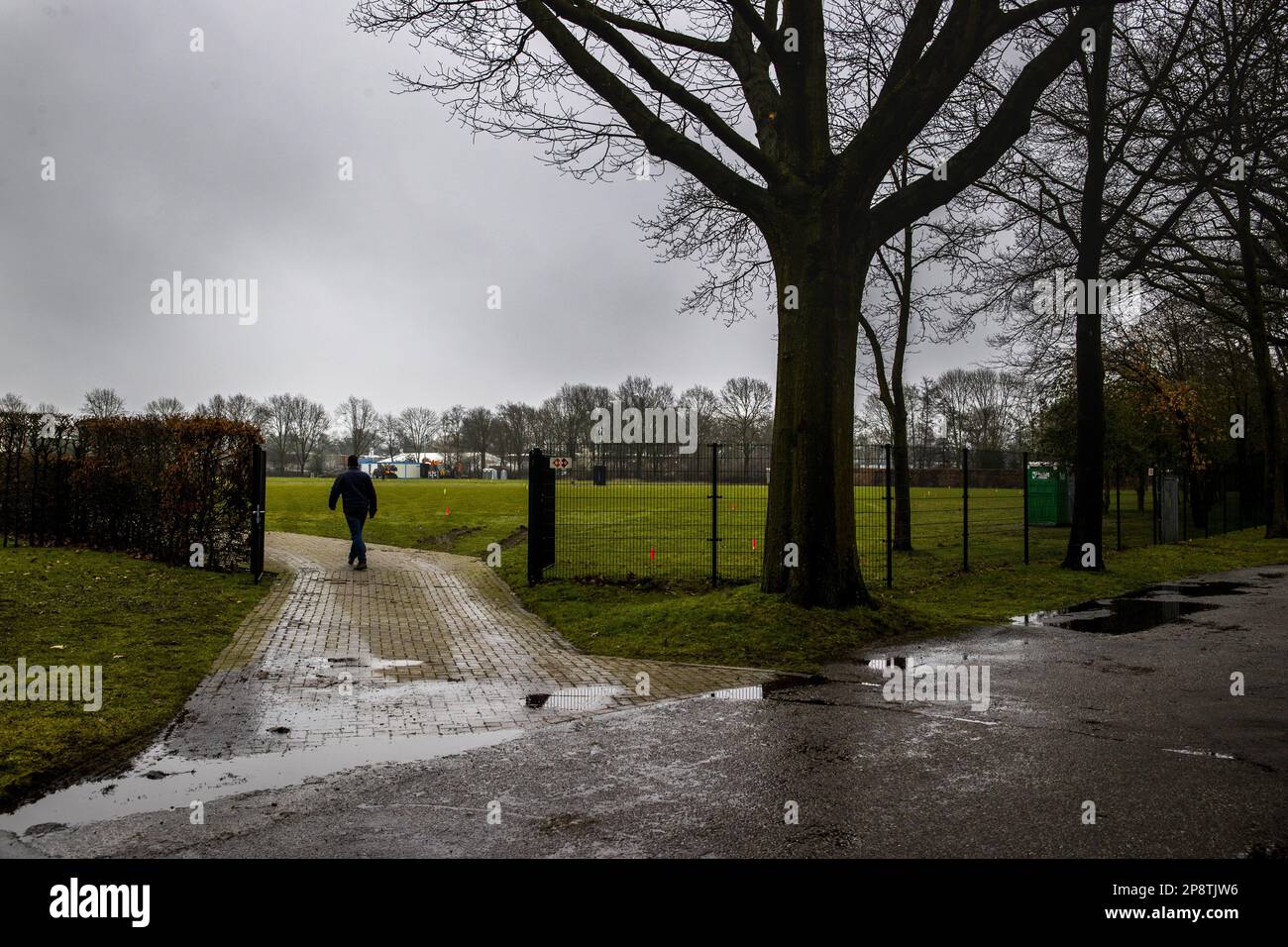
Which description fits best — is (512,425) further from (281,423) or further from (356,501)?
(356,501)

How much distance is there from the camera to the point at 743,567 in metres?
18.3

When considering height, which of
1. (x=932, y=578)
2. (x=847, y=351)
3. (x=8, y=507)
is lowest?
(x=932, y=578)

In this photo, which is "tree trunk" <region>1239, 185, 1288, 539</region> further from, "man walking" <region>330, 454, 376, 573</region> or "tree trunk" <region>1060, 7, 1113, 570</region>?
"man walking" <region>330, 454, 376, 573</region>

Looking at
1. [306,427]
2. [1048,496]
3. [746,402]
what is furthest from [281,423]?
[1048,496]

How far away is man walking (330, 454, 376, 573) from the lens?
16969 millimetres

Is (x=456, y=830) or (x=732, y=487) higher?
(x=732, y=487)

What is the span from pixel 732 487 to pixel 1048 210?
11.6m

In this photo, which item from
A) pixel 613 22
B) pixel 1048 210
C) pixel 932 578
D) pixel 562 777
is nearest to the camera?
pixel 562 777

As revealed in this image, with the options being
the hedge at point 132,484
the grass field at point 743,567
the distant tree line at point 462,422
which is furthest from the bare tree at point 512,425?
the hedge at point 132,484

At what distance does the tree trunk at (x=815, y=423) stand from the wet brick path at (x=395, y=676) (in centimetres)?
268

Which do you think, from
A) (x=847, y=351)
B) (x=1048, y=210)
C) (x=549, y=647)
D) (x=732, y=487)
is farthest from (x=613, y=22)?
(x=1048, y=210)
